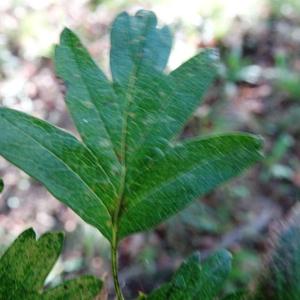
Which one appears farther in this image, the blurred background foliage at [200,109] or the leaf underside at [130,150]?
the blurred background foliage at [200,109]

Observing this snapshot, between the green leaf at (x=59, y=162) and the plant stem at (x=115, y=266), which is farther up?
the green leaf at (x=59, y=162)

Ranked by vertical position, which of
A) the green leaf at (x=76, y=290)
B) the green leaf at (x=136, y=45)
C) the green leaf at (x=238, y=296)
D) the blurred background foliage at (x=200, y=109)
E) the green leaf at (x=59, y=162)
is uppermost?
the green leaf at (x=136, y=45)

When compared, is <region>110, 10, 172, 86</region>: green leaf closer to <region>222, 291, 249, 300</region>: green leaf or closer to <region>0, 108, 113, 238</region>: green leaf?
<region>0, 108, 113, 238</region>: green leaf

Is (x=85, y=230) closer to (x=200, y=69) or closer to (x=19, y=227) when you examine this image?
(x=19, y=227)

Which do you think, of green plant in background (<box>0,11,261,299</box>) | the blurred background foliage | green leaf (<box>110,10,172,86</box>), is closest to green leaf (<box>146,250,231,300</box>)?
green plant in background (<box>0,11,261,299</box>)

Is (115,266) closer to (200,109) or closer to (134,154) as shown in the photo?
(134,154)

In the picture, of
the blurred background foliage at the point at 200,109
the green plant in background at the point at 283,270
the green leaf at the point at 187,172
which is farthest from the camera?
the blurred background foliage at the point at 200,109

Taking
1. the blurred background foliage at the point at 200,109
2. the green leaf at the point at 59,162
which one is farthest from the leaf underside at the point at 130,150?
the blurred background foliage at the point at 200,109

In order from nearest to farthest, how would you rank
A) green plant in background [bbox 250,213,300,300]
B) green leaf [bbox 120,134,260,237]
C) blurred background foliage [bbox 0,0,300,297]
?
green plant in background [bbox 250,213,300,300]
green leaf [bbox 120,134,260,237]
blurred background foliage [bbox 0,0,300,297]

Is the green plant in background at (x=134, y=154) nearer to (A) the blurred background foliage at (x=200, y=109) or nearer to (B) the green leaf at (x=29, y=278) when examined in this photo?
(B) the green leaf at (x=29, y=278)
